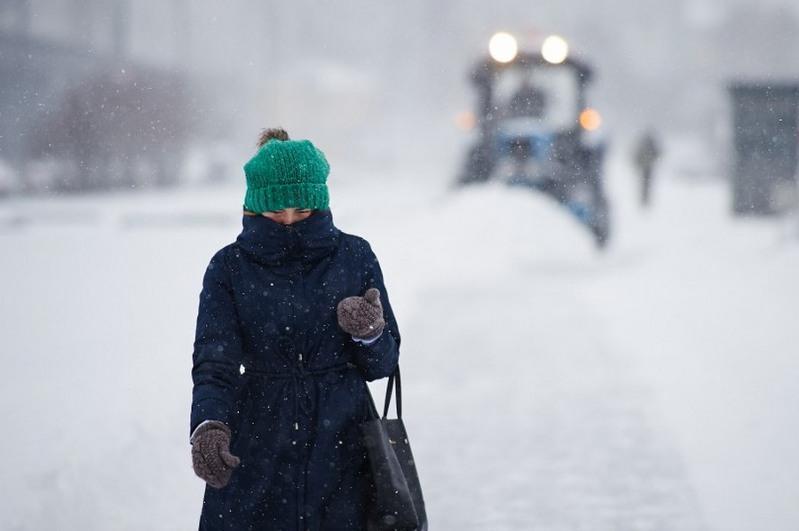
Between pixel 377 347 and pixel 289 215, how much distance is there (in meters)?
0.39

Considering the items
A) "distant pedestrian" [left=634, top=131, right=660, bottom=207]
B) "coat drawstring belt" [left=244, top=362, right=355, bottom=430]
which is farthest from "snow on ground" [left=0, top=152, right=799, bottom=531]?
"distant pedestrian" [left=634, top=131, right=660, bottom=207]

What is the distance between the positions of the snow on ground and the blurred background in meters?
0.02

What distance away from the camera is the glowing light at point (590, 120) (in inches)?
521

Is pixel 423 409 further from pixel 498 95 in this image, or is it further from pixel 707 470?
pixel 498 95

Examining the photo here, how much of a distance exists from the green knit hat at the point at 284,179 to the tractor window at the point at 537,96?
39.0 ft

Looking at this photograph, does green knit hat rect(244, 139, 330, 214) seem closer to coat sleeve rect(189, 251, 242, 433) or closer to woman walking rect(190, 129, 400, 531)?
woman walking rect(190, 129, 400, 531)

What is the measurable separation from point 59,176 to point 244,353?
2942 cm

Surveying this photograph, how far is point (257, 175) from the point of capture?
7.74 ft

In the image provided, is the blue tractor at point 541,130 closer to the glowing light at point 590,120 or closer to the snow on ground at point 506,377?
the glowing light at point 590,120

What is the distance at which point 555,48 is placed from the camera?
43.5ft

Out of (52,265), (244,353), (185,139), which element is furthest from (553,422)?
(185,139)

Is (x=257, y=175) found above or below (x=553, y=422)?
above

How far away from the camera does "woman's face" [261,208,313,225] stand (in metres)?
2.36

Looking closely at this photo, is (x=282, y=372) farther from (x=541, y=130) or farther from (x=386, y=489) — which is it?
(x=541, y=130)
